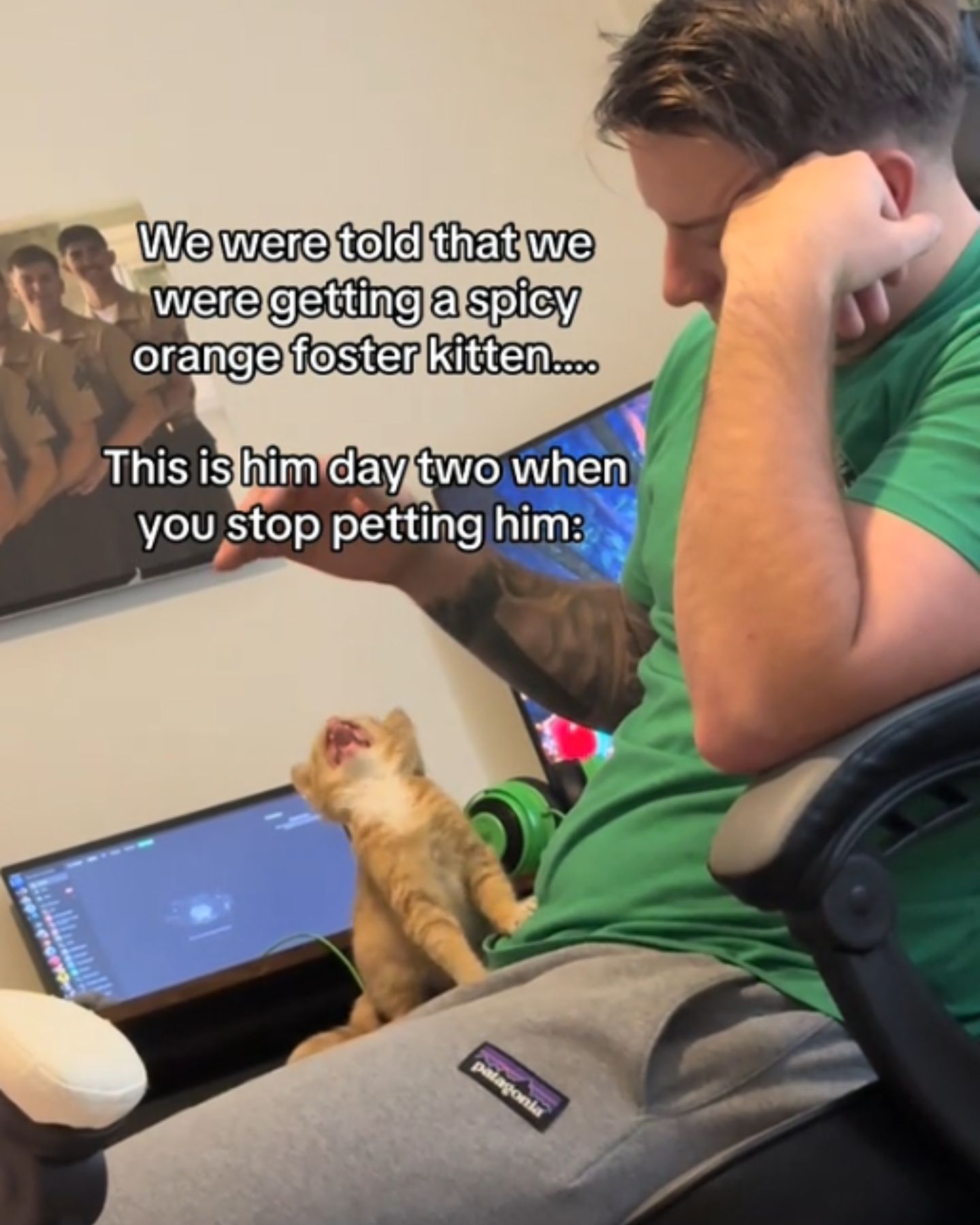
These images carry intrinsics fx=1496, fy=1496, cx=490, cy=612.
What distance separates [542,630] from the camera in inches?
45.3

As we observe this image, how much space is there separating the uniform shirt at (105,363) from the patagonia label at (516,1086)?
4.31 ft

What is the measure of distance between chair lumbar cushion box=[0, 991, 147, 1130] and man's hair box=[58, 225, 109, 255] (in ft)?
4.93

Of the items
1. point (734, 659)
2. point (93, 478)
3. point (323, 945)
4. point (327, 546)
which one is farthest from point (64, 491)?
point (734, 659)

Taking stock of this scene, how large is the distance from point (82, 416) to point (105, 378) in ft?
0.19

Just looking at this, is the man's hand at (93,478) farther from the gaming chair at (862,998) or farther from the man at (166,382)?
the gaming chair at (862,998)

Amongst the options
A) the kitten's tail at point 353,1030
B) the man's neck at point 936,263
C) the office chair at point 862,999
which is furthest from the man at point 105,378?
the office chair at point 862,999

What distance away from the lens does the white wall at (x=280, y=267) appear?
1877 millimetres

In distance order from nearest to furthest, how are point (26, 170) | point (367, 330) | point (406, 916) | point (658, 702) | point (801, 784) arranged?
point (801, 784) → point (658, 702) → point (406, 916) → point (26, 170) → point (367, 330)

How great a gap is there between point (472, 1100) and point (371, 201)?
5.08ft

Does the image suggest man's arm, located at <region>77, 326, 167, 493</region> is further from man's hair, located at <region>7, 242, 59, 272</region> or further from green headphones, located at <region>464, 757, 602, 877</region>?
green headphones, located at <region>464, 757, 602, 877</region>

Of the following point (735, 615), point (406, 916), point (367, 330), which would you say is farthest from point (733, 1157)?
point (367, 330)

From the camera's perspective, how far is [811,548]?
2.31ft

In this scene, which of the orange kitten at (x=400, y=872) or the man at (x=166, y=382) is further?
the man at (x=166, y=382)

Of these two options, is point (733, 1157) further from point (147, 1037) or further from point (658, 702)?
point (147, 1037)
